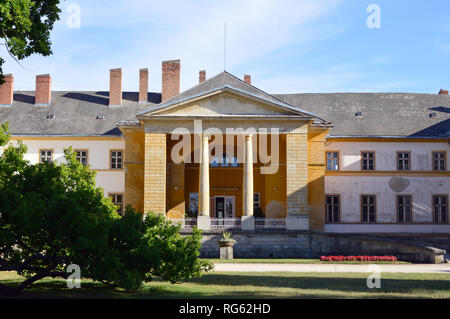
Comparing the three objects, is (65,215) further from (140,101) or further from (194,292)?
(140,101)

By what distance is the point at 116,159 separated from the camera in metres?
40.5

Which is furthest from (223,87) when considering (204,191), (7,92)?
(7,92)

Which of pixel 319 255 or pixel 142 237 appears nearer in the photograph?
pixel 142 237

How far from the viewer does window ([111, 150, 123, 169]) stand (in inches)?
1595

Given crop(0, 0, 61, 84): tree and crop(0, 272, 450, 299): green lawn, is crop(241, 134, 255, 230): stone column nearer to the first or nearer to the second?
crop(0, 272, 450, 299): green lawn

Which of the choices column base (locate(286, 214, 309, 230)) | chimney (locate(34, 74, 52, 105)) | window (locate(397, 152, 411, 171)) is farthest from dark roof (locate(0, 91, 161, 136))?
window (locate(397, 152, 411, 171))

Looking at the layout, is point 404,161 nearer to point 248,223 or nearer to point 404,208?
point 404,208

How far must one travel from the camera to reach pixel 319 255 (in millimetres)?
31172

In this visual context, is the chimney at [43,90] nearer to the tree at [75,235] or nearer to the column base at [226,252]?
the column base at [226,252]

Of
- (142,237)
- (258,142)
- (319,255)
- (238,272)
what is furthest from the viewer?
(258,142)

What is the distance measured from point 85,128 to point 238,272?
930 inches

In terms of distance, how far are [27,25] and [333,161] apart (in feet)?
98.2

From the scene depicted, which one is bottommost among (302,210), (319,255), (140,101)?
(319,255)
